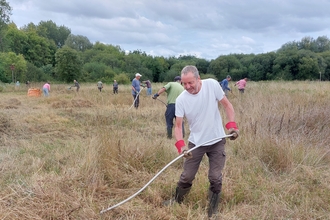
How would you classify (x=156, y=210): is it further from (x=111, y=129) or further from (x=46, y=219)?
(x=111, y=129)

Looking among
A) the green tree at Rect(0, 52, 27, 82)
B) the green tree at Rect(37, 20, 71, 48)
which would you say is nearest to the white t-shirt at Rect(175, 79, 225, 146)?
the green tree at Rect(0, 52, 27, 82)

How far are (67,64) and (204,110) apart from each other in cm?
3755

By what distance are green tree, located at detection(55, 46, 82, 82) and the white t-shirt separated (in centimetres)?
3709

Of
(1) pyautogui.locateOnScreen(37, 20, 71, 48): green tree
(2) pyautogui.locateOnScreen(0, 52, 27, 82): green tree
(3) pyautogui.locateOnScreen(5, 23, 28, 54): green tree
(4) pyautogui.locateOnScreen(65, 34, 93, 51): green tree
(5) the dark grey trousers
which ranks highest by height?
(1) pyautogui.locateOnScreen(37, 20, 71, 48): green tree

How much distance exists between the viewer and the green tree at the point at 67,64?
36750 millimetres

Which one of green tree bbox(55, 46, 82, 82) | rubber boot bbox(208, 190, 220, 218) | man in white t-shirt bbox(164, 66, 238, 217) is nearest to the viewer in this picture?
man in white t-shirt bbox(164, 66, 238, 217)

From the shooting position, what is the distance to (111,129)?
4043 mm

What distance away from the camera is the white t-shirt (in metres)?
2.71

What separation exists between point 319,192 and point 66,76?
1521 inches

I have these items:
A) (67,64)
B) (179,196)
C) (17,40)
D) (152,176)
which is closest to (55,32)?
(17,40)

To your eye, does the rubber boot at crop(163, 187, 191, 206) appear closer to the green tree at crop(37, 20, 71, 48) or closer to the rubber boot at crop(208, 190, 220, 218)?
the rubber boot at crop(208, 190, 220, 218)

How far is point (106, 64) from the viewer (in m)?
56.7

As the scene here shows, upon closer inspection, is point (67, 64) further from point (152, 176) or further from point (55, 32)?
point (55, 32)

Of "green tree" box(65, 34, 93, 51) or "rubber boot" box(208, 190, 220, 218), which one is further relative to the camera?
"green tree" box(65, 34, 93, 51)
